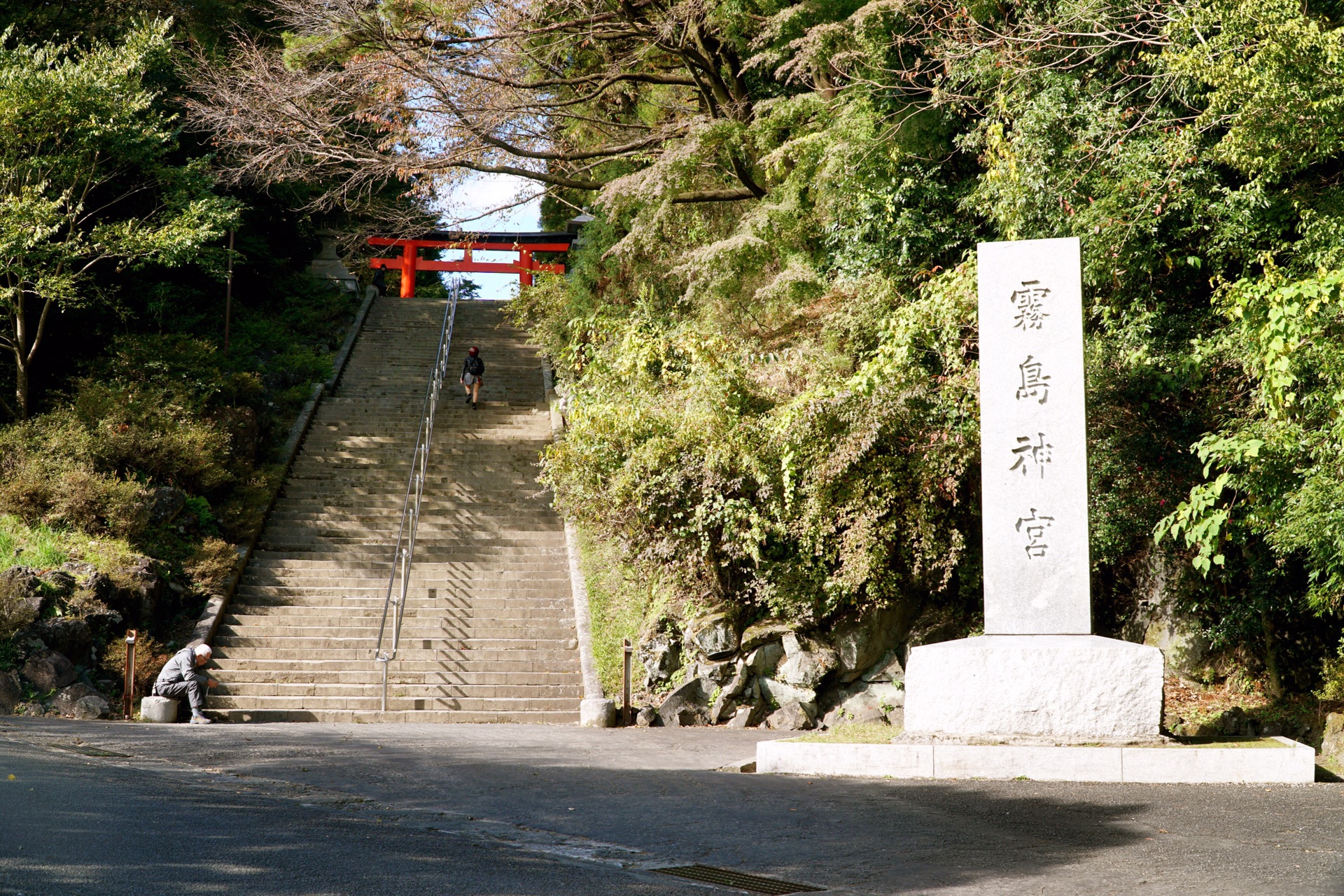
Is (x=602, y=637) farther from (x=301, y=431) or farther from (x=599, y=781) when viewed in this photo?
(x=301, y=431)

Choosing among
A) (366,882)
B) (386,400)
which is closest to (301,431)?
(386,400)

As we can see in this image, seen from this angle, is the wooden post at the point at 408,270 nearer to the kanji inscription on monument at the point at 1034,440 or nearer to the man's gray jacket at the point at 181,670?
the man's gray jacket at the point at 181,670

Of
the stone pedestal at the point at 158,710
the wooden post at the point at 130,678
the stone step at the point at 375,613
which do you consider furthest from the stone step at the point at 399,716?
the stone step at the point at 375,613

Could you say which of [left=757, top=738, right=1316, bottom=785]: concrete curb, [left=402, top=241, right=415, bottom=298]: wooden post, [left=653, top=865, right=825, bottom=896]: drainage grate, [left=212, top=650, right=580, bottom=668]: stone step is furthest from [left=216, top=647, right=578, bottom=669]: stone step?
[left=402, top=241, right=415, bottom=298]: wooden post

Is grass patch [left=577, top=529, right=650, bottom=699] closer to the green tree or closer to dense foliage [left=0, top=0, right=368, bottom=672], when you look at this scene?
dense foliage [left=0, top=0, right=368, bottom=672]

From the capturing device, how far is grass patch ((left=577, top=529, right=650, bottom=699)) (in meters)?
11.9

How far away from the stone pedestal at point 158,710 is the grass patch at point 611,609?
14.5ft

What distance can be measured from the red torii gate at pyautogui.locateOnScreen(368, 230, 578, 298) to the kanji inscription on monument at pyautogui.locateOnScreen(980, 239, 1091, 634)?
1927 cm

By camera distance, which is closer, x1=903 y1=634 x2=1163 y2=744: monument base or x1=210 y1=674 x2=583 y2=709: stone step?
x1=903 y1=634 x2=1163 y2=744: monument base

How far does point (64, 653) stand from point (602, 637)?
19.1ft

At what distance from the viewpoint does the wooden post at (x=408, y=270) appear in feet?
94.8

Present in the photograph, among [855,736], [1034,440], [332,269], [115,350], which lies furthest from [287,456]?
[1034,440]

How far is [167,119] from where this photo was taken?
16250 mm

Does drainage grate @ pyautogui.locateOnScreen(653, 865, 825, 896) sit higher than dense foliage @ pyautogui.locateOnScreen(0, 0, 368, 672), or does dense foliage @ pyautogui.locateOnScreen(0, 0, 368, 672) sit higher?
dense foliage @ pyautogui.locateOnScreen(0, 0, 368, 672)
